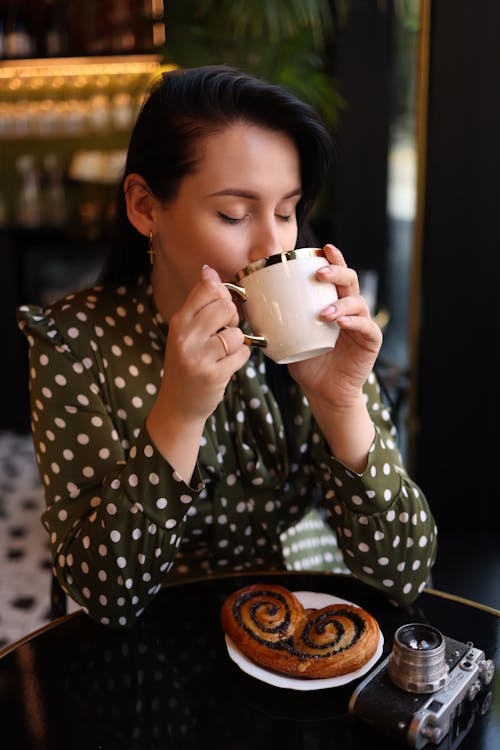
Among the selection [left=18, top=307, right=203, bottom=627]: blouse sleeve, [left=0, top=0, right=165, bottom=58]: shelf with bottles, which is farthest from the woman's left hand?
[left=0, top=0, right=165, bottom=58]: shelf with bottles

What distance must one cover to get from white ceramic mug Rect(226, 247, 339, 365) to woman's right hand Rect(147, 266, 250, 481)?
39 mm

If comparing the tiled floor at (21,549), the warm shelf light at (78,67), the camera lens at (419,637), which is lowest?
the tiled floor at (21,549)

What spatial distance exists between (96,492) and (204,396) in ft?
0.94

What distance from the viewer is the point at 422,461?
8.79 ft

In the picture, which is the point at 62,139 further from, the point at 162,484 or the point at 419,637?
the point at 419,637

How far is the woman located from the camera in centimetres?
107

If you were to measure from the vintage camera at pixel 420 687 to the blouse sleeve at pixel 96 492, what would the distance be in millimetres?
343

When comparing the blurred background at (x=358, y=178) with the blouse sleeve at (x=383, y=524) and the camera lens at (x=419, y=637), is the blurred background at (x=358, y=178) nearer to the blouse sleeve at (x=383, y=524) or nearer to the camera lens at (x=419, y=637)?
the blouse sleeve at (x=383, y=524)

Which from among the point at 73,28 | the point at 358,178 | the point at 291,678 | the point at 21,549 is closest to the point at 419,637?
the point at 291,678

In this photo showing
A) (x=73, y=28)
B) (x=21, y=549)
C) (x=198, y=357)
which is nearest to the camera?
(x=198, y=357)

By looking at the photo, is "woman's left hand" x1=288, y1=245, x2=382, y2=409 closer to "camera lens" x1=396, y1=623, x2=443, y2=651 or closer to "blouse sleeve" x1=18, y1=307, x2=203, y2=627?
"blouse sleeve" x1=18, y1=307, x2=203, y2=627

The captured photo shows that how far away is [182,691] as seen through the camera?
3.11 feet

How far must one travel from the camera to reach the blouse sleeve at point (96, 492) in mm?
1076

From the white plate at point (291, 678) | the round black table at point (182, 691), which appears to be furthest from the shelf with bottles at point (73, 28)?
the white plate at point (291, 678)
